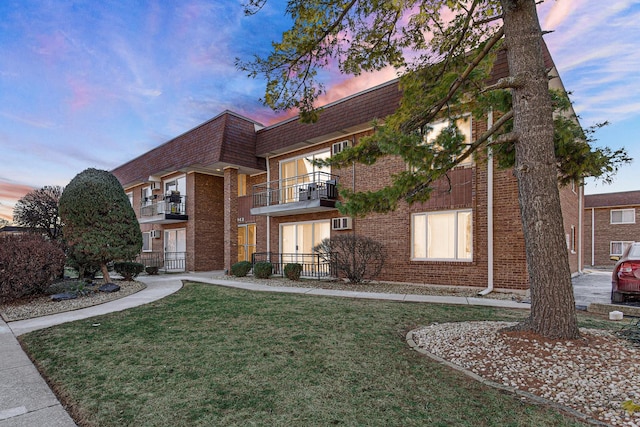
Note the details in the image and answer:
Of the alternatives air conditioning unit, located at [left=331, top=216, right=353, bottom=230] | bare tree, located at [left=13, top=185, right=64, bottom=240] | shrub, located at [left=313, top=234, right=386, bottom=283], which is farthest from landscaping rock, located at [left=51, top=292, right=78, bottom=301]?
bare tree, located at [left=13, top=185, right=64, bottom=240]

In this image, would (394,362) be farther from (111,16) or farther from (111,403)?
(111,16)

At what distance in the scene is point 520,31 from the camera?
4379mm

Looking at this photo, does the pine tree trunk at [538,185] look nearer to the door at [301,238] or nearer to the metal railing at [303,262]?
the metal railing at [303,262]

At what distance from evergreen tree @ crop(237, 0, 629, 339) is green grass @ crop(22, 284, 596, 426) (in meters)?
1.89

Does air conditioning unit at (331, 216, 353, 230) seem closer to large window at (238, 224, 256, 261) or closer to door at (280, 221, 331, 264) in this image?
door at (280, 221, 331, 264)

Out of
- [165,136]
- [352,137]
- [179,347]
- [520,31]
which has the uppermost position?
[165,136]

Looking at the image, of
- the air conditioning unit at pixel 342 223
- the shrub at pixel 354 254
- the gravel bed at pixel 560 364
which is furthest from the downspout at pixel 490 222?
the gravel bed at pixel 560 364

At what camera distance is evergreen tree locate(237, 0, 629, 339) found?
4.05m

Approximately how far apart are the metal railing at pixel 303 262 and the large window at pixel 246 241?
1.26 metres

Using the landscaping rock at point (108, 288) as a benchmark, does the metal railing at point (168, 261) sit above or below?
below

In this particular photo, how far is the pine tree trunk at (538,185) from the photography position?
396cm

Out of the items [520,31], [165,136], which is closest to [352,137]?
[520,31]

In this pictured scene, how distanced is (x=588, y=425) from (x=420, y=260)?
28.6ft

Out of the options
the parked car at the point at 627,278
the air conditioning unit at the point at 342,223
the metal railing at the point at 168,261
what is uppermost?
the air conditioning unit at the point at 342,223
